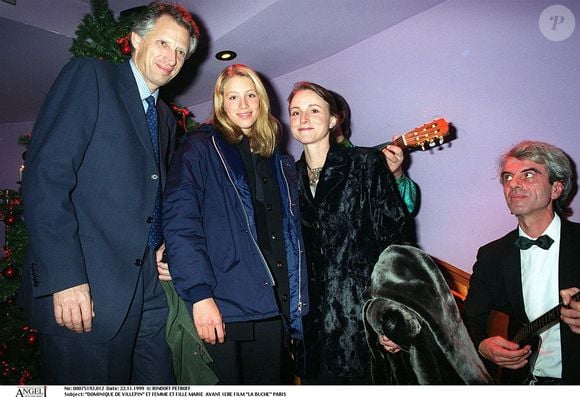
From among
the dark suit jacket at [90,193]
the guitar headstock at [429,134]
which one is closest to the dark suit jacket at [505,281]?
the guitar headstock at [429,134]

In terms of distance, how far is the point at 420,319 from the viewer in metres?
1.47

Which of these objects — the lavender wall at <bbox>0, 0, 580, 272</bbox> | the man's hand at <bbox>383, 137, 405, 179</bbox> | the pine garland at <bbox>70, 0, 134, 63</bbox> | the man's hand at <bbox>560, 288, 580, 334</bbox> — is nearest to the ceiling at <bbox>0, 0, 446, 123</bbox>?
the lavender wall at <bbox>0, 0, 580, 272</bbox>

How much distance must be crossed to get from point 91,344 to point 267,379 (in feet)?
2.06

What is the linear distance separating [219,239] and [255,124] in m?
0.57

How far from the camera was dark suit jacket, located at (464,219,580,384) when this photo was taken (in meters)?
1.73

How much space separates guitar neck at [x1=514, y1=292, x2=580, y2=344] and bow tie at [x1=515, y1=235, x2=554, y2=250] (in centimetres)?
24

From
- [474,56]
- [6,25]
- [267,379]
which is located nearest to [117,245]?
[267,379]

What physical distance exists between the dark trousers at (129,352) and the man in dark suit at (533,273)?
4.74 ft

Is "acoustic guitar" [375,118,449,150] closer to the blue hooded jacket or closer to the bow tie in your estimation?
the bow tie

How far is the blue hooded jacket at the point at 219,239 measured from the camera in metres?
1.32

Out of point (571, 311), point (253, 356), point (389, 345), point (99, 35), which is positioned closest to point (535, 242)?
point (571, 311)

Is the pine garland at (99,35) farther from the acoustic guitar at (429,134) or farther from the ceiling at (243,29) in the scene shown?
the acoustic guitar at (429,134)

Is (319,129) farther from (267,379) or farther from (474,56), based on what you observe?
(474,56)

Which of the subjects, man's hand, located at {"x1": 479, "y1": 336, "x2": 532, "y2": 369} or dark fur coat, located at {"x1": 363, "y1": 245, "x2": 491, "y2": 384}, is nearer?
dark fur coat, located at {"x1": 363, "y1": 245, "x2": 491, "y2": 384}
